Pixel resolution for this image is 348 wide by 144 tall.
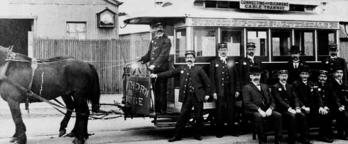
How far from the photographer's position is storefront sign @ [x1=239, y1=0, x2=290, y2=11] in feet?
29.9

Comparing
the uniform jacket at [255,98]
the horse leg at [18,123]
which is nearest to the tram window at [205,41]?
the uniform jacket at [255,98]

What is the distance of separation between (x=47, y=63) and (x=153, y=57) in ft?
6.72

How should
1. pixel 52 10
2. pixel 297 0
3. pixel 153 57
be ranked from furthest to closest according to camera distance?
pixel 52 10 < pixel 297 0 < pixel 153 57

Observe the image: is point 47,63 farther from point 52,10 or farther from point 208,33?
point 52,10

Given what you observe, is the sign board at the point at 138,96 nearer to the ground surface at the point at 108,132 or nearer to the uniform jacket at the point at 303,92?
the ground surface at the point at 108,132

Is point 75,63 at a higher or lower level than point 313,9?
lower

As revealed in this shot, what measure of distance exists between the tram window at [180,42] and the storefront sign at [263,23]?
370 millimetres

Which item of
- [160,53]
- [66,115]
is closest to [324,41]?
[160,53]

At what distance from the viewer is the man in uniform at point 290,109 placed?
7.65 metres

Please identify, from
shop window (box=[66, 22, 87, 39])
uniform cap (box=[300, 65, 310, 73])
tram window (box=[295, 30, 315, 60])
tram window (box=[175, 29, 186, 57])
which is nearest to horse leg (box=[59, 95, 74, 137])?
tram window (box=[175, 29, 186, 57])

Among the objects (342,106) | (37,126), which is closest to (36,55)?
(37,126)

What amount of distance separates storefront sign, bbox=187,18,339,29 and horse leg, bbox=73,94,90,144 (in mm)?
2563

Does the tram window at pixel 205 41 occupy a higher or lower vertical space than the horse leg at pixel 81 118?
higher

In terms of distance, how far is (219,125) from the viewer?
8.41 metres
